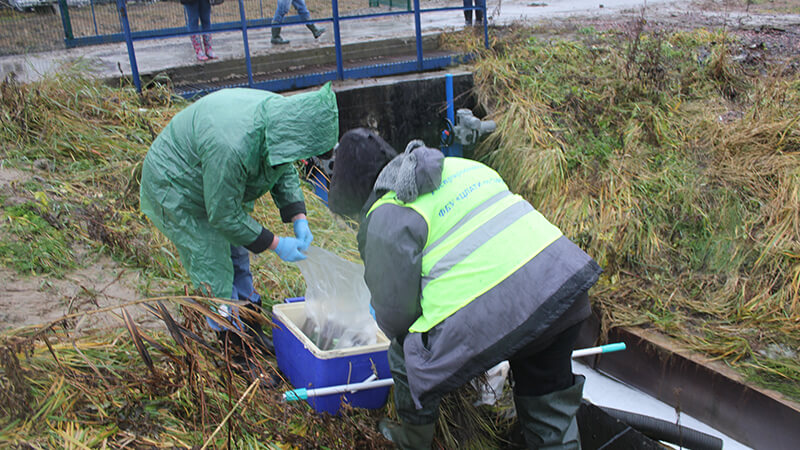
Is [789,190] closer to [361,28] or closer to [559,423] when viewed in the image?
[559,423]

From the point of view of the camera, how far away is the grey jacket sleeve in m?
1.98

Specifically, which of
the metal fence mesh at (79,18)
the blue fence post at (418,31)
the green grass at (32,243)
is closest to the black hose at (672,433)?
the green grass at (32,243)

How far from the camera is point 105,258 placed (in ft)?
12.6

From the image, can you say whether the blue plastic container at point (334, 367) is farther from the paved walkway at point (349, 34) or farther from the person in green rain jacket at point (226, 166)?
the paved walkway at point (349, 34)

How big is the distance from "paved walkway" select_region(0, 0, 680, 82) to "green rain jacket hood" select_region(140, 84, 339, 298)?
3646 millimetres

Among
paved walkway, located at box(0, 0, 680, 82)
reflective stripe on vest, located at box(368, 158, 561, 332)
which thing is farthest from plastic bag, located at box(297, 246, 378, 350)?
paved walkway, located at box(0, 0, 680, 82)

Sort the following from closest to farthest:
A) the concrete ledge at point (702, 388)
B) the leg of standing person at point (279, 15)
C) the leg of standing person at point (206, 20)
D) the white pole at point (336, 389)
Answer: the white pole at point (336, 389) → the concrete ledge at point (702, 388) → the leg of standing person at point (206, 20) → the leg of standing person at point (279, 15)

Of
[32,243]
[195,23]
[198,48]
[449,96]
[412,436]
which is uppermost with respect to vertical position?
[195,23]

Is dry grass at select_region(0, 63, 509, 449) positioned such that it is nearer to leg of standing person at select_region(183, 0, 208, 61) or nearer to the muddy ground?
the muddy ground

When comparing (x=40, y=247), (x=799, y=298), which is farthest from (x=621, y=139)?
(x=40, y=247)

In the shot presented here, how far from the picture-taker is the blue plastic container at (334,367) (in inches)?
101

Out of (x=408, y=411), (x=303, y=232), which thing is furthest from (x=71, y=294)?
(x=408, y=411)

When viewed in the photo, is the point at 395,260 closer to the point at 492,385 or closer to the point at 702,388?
the point at 492,385

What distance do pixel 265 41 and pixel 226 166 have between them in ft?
20.8
